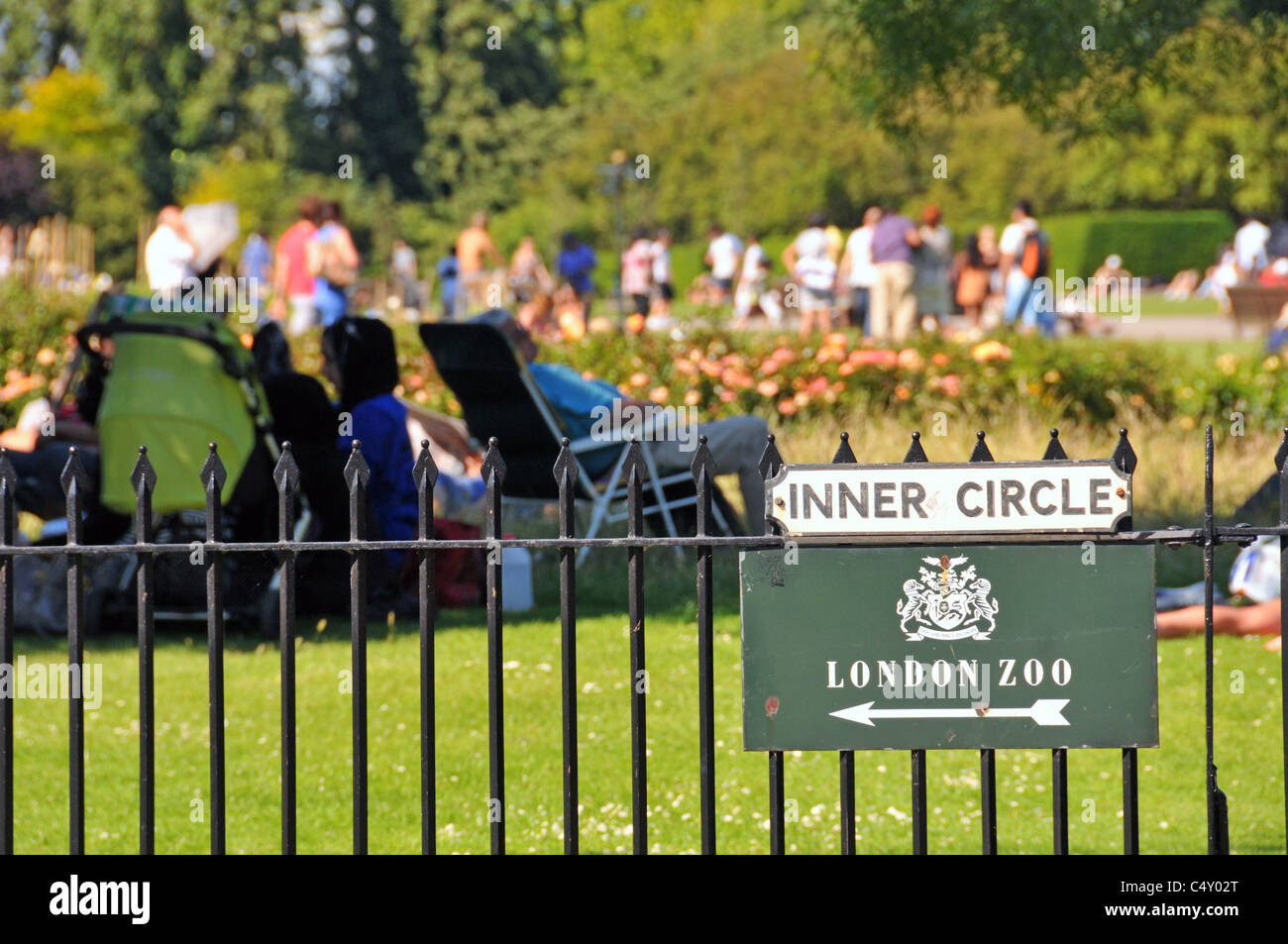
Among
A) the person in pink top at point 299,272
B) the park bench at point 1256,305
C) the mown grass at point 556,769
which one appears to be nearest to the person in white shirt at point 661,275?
the park bench at point 1256,305

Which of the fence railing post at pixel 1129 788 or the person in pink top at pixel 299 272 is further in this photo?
the person in pink top at pixel 299 272

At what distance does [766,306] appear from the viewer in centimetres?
2347

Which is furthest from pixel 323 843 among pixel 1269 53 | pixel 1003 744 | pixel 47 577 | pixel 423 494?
pixel 1269 53

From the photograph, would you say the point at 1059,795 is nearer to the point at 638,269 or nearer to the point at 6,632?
the point at 6,632

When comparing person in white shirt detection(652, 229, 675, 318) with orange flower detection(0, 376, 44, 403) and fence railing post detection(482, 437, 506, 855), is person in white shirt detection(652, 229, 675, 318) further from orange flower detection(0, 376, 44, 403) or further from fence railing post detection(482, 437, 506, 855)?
fence railing post detection(482, 437, 506, 855)

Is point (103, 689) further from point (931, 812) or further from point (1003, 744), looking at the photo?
point (1003, 744)

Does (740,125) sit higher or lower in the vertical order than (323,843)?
higher

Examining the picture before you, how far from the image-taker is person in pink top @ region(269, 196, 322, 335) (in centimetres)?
1590

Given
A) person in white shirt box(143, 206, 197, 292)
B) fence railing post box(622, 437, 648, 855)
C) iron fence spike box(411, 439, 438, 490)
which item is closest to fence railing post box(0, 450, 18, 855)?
iron fence spike box(411, 439, 438, 490)

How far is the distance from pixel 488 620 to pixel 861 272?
53.6ft

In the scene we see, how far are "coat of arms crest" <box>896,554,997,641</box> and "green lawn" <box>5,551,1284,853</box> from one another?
1472mm

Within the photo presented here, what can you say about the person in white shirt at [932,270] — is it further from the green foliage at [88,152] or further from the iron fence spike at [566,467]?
the green foliage at [88,152]

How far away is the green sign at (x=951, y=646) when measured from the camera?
3180 mm

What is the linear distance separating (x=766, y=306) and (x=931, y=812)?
18905 millimetres
